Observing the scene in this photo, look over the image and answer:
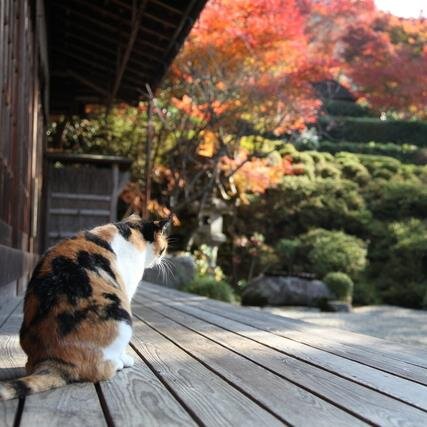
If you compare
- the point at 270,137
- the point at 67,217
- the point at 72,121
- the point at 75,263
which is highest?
the point at 270,137

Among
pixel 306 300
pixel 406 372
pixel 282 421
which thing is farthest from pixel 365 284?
pixel 282 421

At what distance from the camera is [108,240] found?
7.46 feet

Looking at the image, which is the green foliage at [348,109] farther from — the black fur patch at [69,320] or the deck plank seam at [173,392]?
the black fur patch at [69,320]

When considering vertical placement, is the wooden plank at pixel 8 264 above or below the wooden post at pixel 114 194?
below

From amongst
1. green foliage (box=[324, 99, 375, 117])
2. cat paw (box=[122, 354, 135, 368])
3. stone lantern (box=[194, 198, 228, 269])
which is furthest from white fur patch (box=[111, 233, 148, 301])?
green foliage (box=[324, 99, 375, 117])

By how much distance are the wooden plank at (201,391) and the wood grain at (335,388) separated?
7.1 inches

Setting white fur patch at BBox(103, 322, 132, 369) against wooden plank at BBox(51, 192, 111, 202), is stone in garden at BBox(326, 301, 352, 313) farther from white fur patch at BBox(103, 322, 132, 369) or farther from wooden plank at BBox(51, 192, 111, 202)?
white fur patch at BBox(103, 322, 132, 369)

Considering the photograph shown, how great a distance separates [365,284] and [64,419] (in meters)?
13.5

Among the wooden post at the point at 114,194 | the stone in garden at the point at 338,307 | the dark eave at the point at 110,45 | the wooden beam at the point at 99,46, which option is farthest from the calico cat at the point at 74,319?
the stone in garden at the point at 338,307

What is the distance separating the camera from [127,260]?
235 centimetres

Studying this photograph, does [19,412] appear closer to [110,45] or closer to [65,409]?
[65,409]

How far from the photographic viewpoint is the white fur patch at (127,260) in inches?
90.7

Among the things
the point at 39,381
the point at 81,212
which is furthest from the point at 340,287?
the point at 39,381

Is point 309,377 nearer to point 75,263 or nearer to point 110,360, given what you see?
point 110,360
